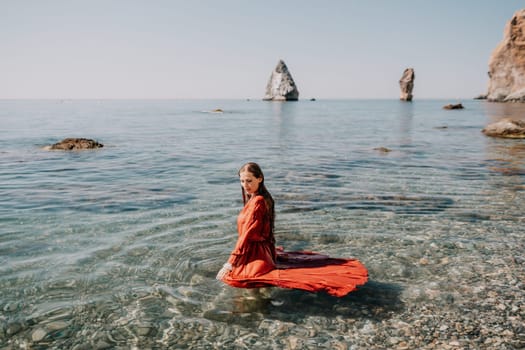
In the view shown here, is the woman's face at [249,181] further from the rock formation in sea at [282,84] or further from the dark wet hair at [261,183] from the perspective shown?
the rock formation in sea at [282,84]

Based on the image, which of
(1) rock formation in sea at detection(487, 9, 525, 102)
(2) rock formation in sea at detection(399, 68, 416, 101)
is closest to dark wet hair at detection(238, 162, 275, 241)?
(1) rock formation in sea at detection(487, 9, 525, 102)

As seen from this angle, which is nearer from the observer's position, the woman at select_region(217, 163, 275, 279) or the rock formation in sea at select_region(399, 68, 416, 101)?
the woman at select_region(217, 163, 275, 279)

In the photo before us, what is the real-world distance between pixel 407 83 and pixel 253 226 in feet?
524

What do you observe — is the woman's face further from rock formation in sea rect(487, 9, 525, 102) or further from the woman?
rock formation in sea rect(487, 9, 525, 102)

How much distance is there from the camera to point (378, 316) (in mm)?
5242

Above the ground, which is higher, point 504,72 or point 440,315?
point 504,72

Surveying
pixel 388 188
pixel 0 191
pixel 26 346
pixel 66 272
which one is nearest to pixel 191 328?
pixel 26 346

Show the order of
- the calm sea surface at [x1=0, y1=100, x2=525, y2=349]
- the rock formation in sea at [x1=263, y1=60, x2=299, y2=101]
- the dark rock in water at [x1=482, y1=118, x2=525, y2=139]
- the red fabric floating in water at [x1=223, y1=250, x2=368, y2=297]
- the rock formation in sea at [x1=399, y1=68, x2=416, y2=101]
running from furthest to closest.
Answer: the rock formation in sea at [x1=263, y1=60, x2=299, y2=101], the rock formation in sea at [x1=399, y1=68, x2=416, y2=101], the dark rock in water at [x1=482, y1=118, x2=525, y2=139], the red fabric floating in water at [x1=223, y1=250, x2=368, y2=297], the calm sea surface at [x1=0, y1=100, x2=525, y2=349]

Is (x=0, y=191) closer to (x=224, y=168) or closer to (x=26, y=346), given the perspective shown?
(x=224, y=168)

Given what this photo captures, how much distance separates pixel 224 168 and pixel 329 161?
16.9 feet

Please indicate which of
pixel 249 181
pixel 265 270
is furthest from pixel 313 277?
pixel 249 181

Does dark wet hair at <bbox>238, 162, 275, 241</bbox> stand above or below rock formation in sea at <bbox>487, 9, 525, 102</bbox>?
below

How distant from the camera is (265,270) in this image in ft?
18.5

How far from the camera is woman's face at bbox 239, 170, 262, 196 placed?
543 cm
